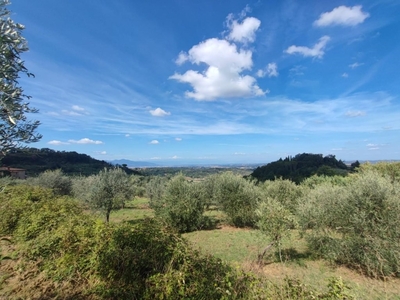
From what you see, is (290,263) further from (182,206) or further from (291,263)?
(182,206)

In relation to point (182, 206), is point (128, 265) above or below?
above

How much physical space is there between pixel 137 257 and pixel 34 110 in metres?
3.29

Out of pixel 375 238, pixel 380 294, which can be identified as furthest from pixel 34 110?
pixel 375 238

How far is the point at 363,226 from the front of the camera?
9977mm

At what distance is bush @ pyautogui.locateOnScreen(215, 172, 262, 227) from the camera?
20688mm

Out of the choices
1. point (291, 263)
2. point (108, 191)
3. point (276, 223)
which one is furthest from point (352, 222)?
point (108, 191)

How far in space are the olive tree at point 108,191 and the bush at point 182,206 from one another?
4030 millimetres

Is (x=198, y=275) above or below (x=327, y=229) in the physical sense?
above

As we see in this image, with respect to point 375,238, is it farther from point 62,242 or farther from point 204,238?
point 62,242

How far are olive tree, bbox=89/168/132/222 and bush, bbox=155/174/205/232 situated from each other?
13.2 ft

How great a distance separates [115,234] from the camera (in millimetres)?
4828

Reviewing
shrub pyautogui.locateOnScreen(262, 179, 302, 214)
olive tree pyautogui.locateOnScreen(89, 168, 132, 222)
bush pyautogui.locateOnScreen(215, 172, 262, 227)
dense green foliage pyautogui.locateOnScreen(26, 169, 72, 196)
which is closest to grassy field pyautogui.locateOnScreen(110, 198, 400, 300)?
bush pyautogui.locateOnScreen(215, 172, 262, 227)

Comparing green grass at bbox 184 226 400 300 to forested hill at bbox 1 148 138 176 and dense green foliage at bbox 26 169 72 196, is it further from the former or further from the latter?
dense green foliage at bbox 26 169 72 196

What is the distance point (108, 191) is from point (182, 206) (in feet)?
24.5
